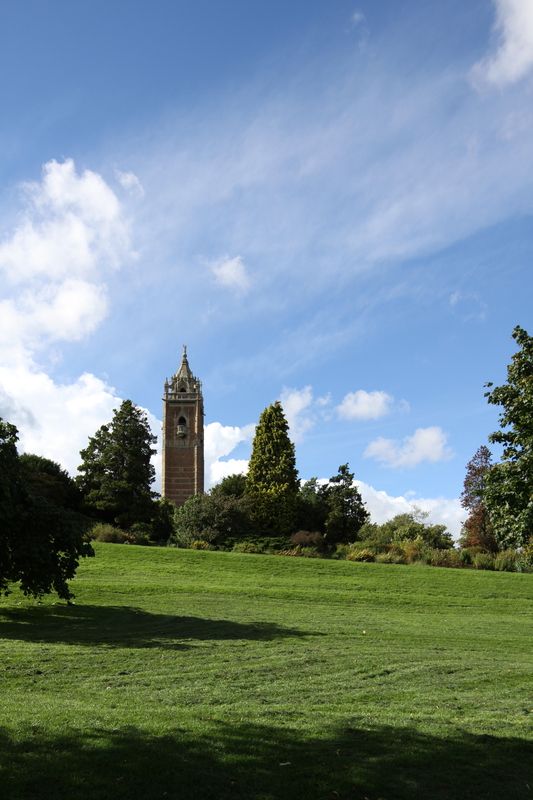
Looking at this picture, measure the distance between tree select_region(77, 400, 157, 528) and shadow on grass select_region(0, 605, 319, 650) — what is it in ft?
76.4

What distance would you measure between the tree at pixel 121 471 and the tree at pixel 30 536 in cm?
2422

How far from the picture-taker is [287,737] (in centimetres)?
591

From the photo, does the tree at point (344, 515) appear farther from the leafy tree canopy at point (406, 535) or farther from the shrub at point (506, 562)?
the shrub at point (506, 562)

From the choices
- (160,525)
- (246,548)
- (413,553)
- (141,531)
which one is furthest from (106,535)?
(413,553)

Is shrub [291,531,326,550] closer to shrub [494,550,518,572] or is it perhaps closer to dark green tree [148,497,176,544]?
dark green tree [148,497,176,544]

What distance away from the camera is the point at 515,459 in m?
16.1

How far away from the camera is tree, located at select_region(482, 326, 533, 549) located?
15031 millimetres

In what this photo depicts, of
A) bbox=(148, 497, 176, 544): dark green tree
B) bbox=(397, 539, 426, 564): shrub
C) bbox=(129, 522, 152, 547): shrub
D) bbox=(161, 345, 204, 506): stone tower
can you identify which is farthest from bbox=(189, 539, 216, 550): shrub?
bbox=(161, 345, 204, 506): stone tower

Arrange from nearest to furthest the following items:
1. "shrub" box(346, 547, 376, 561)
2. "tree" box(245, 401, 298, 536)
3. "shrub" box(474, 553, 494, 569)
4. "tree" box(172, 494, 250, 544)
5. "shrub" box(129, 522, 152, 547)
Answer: "shrub" box(474, 553, 494, 569) < "shrub" box(346, 547, 376, 561) < "shrub" box(129, 522, 152, 547) < "tree" box(172, 494, 250, 544) < "tree" box(245, 401, 298, 536)

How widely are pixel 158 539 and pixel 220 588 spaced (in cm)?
1799

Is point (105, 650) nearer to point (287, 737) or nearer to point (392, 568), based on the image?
point (287, 737)

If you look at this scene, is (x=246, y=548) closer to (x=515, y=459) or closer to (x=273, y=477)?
(x=273, y=477)

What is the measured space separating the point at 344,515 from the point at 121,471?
52.7ft

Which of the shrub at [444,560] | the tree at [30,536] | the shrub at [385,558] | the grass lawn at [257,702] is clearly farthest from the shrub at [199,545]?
the tree at [30,536]
